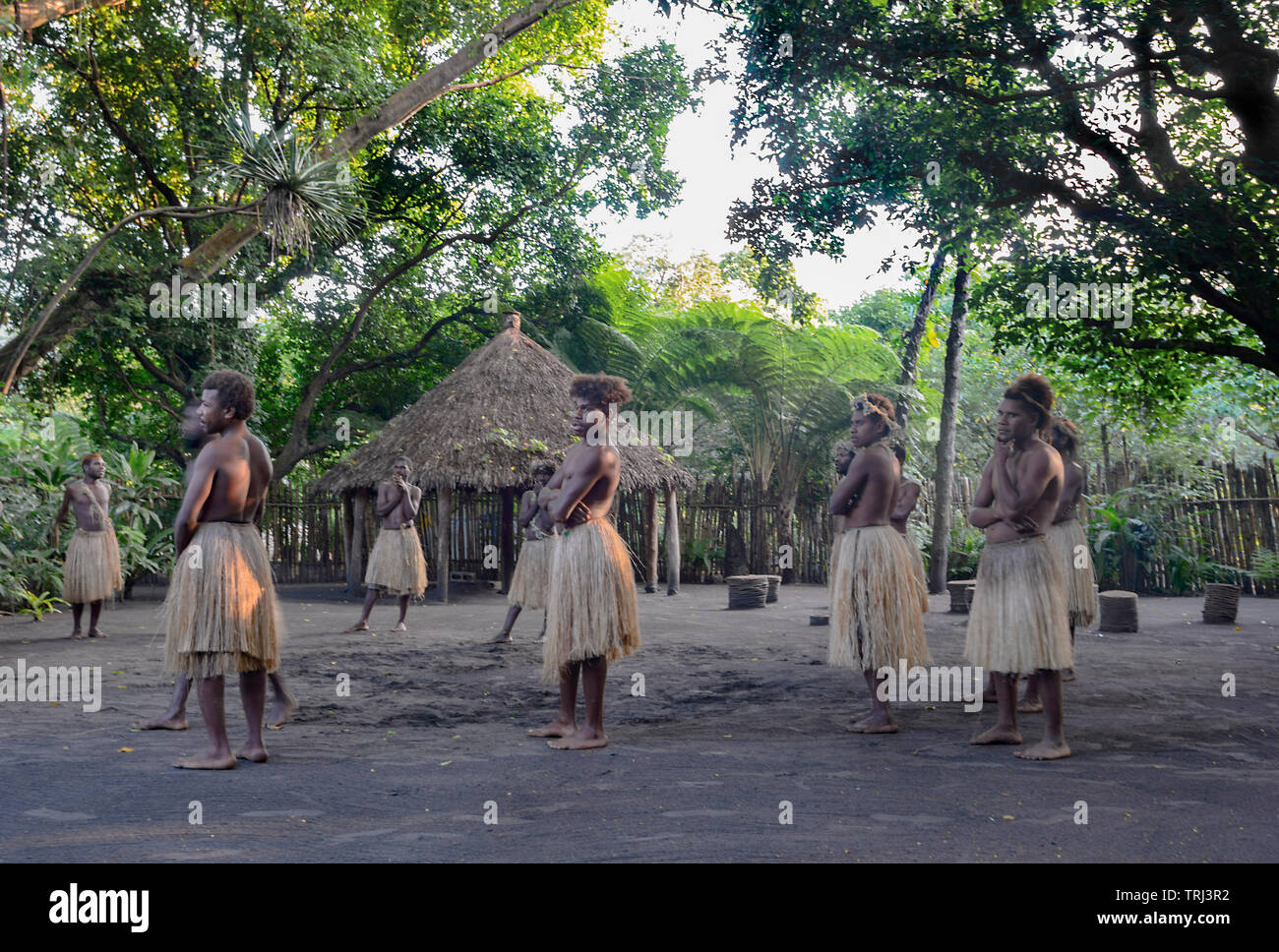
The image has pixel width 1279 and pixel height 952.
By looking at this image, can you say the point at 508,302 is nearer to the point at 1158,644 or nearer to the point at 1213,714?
the point at 1158,644

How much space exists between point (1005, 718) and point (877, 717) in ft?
2.09

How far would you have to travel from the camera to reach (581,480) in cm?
481

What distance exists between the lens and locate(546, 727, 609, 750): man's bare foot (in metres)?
4.86

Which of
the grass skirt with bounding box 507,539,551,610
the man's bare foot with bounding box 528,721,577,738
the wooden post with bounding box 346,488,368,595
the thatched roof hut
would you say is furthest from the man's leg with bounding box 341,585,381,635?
the man's bare foot with bounding box 528,721,577,738

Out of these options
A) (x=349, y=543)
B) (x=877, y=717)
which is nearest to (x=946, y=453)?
(x=349, y=543)

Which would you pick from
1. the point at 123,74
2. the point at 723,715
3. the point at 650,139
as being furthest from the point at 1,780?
the point at 650,139

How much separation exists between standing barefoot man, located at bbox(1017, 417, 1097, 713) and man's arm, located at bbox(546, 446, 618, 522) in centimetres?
314

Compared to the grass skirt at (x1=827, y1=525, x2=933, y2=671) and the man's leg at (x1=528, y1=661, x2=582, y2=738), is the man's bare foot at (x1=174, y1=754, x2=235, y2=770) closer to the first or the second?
the man's leg at (x1=528, y1=661, x2=582, y2=738)

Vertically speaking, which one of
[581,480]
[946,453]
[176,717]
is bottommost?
[176,717]

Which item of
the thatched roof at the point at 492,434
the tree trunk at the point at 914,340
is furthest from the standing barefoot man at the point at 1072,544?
the thatched roof at the point at 492,434

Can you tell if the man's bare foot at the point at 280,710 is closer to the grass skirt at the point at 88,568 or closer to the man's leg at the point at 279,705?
the man's leg at the point at 279,705

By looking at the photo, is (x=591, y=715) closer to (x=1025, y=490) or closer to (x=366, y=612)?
(x=1025, y=490)

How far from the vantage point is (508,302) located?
19.5 metres

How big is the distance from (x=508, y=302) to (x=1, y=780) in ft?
52.4
